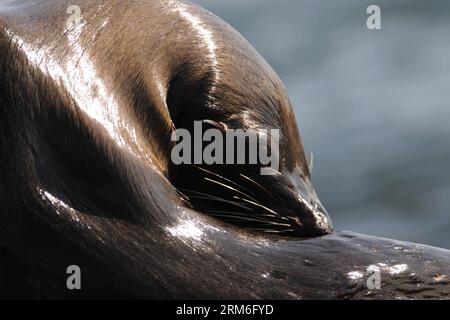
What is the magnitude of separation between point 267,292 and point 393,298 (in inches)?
13.6

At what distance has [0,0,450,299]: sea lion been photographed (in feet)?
11.9

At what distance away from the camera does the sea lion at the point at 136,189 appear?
362 centimetres

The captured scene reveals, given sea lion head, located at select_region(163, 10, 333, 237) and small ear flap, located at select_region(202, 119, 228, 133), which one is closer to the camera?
sea lion head, located at select_region(163, 10, 333, 237)

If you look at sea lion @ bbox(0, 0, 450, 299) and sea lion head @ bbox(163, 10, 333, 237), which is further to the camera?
sea lion head @ bbox(163, 10, 333, 237)

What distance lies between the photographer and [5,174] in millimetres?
3664

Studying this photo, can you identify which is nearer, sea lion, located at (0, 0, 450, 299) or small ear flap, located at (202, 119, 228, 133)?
sea lion, located at (0, 0, 450, 299)

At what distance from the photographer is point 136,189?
3.83 meters
